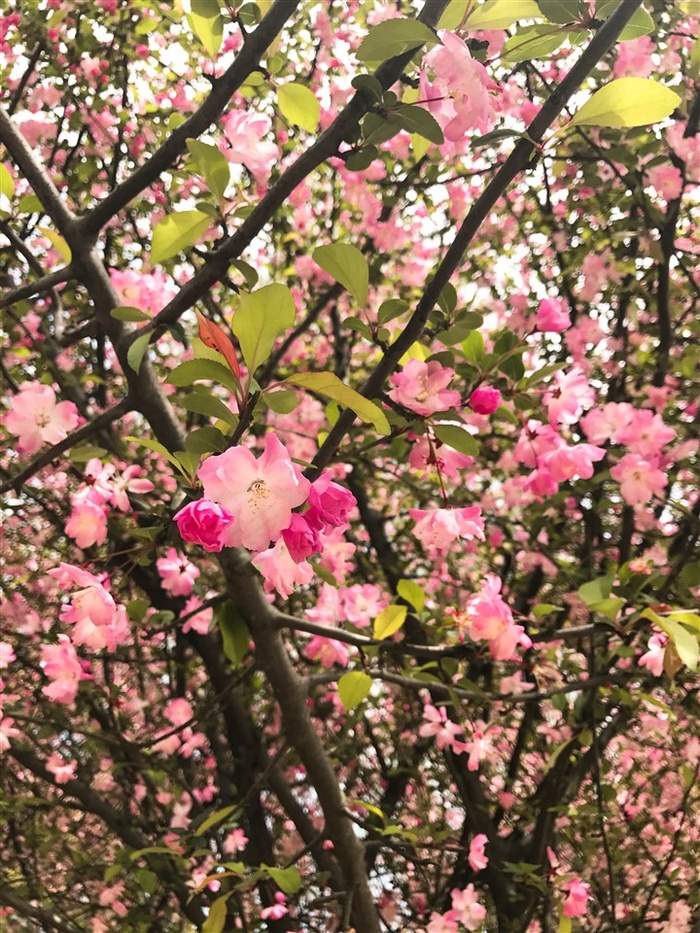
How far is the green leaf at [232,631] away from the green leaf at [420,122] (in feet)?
2.95

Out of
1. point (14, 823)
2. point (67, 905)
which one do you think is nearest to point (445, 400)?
point (14, 823)

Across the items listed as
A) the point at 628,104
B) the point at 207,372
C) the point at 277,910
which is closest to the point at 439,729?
the point at 277,910

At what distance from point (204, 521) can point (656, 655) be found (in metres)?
0.86

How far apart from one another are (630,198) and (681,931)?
172cm

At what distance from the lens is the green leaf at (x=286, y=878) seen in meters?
1.27

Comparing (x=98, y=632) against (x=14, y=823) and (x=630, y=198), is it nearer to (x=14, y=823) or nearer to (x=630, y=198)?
(x=630, y=198)

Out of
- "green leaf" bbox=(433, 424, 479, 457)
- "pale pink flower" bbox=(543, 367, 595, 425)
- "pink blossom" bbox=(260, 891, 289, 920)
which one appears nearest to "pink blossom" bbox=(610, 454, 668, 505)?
"pale pink flower" bbox=(543, 367, 595, 425)

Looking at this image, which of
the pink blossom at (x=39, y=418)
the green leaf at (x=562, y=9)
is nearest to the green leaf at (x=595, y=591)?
the green leaf at (x=562, y=9)

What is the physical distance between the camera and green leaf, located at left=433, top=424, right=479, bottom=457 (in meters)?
0.87

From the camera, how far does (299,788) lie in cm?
300

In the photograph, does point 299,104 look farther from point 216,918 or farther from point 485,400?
point 216,918

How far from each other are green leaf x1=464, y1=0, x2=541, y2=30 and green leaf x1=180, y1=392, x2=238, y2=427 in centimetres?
43

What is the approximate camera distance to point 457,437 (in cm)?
87

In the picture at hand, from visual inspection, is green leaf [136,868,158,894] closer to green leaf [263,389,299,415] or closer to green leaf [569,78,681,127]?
green leaf [263,389,299,415]
